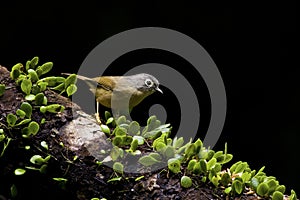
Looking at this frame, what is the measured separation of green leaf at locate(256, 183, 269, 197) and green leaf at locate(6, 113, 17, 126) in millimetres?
884

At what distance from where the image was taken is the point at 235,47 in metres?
3.96

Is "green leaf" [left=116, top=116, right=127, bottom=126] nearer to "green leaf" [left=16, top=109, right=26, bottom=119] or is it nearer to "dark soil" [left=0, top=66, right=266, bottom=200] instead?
"dark soil" [left=0, top=66, right=266, bottom=200]

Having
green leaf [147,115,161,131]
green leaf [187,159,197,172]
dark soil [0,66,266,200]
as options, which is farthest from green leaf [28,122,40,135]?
green leaf [187,159,197,172]

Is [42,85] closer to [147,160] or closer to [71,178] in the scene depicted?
[71,178]

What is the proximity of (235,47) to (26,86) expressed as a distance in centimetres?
252

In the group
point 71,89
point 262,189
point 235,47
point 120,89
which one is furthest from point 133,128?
point 235,47

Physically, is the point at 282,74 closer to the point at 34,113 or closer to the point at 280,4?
the point at 280,4

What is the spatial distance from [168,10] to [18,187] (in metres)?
2.55

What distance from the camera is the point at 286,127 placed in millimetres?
3967

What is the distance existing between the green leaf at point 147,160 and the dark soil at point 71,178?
0.04m

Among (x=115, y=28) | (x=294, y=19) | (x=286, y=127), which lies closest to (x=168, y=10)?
(x=115, y=28)

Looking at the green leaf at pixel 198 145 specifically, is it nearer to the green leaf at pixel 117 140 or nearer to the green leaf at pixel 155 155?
the green leaf at pixel 155 155

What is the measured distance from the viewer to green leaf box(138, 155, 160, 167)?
5.50 ft

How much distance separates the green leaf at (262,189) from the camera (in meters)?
1.65
